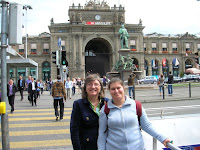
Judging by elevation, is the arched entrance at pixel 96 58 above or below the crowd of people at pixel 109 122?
above

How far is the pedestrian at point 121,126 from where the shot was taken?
249 cm

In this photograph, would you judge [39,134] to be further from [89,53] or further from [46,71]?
[89,53]

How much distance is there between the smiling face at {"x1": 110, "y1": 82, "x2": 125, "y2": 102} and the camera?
2.60 m

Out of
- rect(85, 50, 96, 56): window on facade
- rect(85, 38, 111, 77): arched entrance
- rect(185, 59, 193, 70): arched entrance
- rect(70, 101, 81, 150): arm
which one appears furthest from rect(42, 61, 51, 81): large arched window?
rect(70, 101, 81, 150): arm

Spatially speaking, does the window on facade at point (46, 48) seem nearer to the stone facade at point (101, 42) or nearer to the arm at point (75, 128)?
the stone facade at point (101, 42)

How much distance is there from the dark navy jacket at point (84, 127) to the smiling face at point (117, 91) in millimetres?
414

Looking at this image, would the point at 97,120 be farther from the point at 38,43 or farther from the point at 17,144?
the point at 38,43

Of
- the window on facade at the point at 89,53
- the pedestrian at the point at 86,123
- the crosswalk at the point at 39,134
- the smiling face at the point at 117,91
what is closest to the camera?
the smiling face at the point at 117,91

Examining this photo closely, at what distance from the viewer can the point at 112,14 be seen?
5584cm

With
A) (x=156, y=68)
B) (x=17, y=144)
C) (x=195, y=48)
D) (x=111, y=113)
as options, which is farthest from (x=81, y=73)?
(x=111, y=113)

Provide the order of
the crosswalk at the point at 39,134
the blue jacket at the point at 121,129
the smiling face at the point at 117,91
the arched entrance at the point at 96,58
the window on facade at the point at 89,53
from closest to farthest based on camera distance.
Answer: the blue jacket at the point at 121,129 → the smiling face at the point at 117,91 → the crosswalk at the point at 39,134 → the arched entrance at the point at 96,58 → the window on facade at the point at 89,53

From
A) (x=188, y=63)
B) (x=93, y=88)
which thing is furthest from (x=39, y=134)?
(x=188, y=63)

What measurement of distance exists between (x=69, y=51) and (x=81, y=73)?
6.93 meters

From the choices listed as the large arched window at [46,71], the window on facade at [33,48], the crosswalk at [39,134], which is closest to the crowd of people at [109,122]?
the crosswalk at [39,134]
